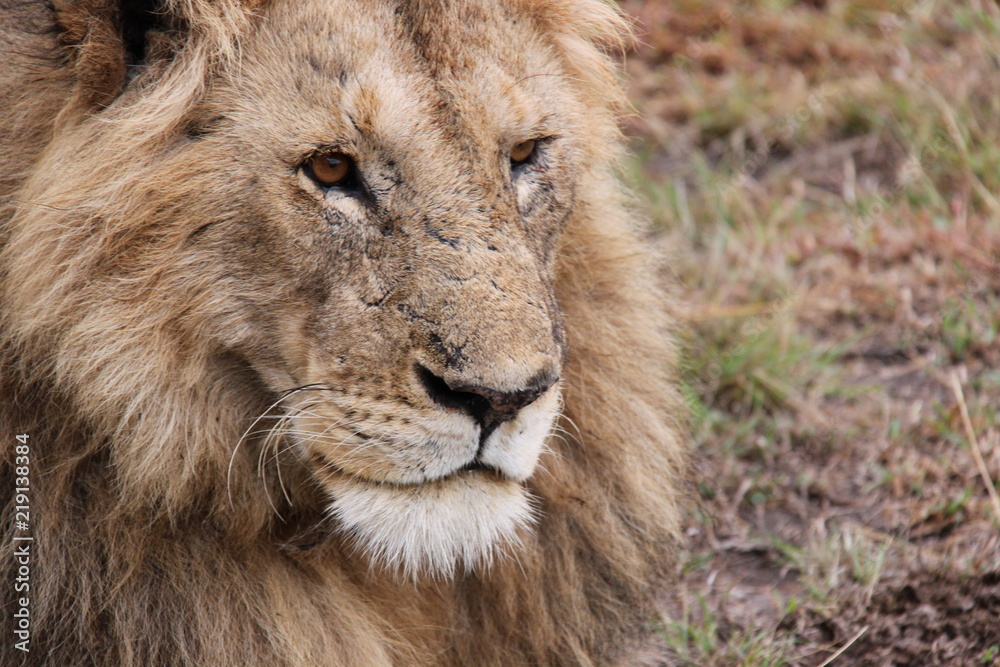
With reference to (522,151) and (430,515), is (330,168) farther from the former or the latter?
(430,515)

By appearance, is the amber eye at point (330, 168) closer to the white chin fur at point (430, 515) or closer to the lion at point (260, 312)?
the lion at point (260, 312)

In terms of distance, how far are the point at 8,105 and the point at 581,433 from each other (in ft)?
4.96

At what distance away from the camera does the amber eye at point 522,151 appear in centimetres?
254

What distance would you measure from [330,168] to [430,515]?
0.73 metres

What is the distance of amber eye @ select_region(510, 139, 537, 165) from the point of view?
8.34ft

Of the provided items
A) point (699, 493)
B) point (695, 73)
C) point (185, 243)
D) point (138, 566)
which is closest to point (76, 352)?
point (185, 243)

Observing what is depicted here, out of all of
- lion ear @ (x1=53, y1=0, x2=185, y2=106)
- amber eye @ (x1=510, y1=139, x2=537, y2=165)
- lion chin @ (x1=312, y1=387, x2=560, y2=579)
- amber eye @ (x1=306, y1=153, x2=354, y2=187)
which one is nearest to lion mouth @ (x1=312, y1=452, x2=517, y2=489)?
lion chin @ (x1=312, y1=387, x2=560, y2=579)

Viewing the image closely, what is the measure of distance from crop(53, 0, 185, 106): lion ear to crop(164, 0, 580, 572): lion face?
0.53ft

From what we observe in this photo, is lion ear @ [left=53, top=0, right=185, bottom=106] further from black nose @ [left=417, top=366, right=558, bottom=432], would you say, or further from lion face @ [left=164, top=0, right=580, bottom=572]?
black nose @ [left=417, top=366, right=558, bottom=432]

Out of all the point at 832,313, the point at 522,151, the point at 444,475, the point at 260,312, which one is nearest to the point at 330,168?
the point at 260,312

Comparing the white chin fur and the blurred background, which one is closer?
the white chin fur

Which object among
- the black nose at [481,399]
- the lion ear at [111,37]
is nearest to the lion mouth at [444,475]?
the black nose at [481,399]

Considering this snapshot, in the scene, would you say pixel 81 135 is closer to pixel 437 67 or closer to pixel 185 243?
pixel 185 243

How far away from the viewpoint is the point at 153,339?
2.33 metres
